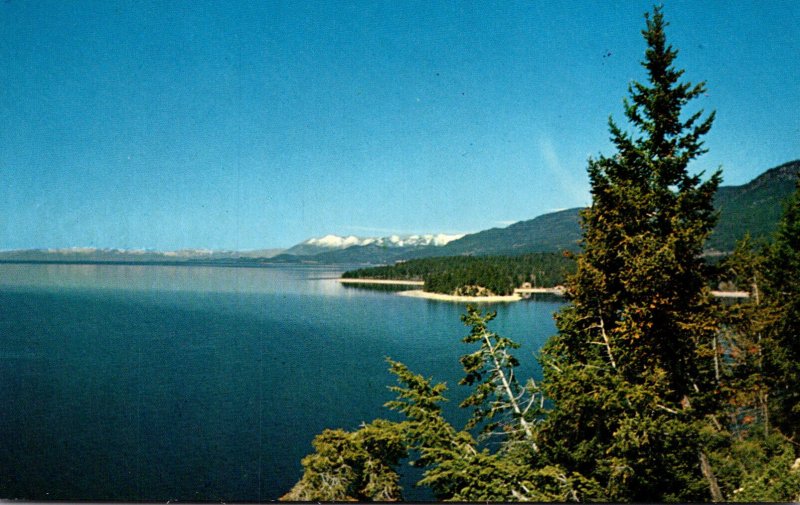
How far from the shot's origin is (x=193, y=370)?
35.7ft

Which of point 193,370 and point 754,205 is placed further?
point 193,370

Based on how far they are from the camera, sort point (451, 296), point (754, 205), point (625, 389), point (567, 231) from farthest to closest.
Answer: point (451, 296) < point (567, 231) < point (754, 205) < point (625, 389)

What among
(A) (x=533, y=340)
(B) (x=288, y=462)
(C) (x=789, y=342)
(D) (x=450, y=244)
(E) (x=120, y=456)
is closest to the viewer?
(C) (x=789, y=342)

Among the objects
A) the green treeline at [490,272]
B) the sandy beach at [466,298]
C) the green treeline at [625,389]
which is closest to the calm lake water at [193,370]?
the sandy beach at [466,298]

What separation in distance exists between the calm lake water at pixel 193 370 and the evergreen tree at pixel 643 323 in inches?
169

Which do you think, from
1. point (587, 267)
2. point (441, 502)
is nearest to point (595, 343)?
point (587, 267)

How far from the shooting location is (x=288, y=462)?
27.5ft

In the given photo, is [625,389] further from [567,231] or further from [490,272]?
[490,272]

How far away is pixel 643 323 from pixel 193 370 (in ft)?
29.7

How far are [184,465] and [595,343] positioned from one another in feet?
22.4

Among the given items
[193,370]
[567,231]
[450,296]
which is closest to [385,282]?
[450,296]

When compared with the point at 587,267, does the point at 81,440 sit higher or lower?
lower

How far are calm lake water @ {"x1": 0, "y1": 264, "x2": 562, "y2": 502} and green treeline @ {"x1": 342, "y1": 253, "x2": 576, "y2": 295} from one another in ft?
2.26

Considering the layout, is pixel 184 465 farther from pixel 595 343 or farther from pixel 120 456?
pixel 595 343
